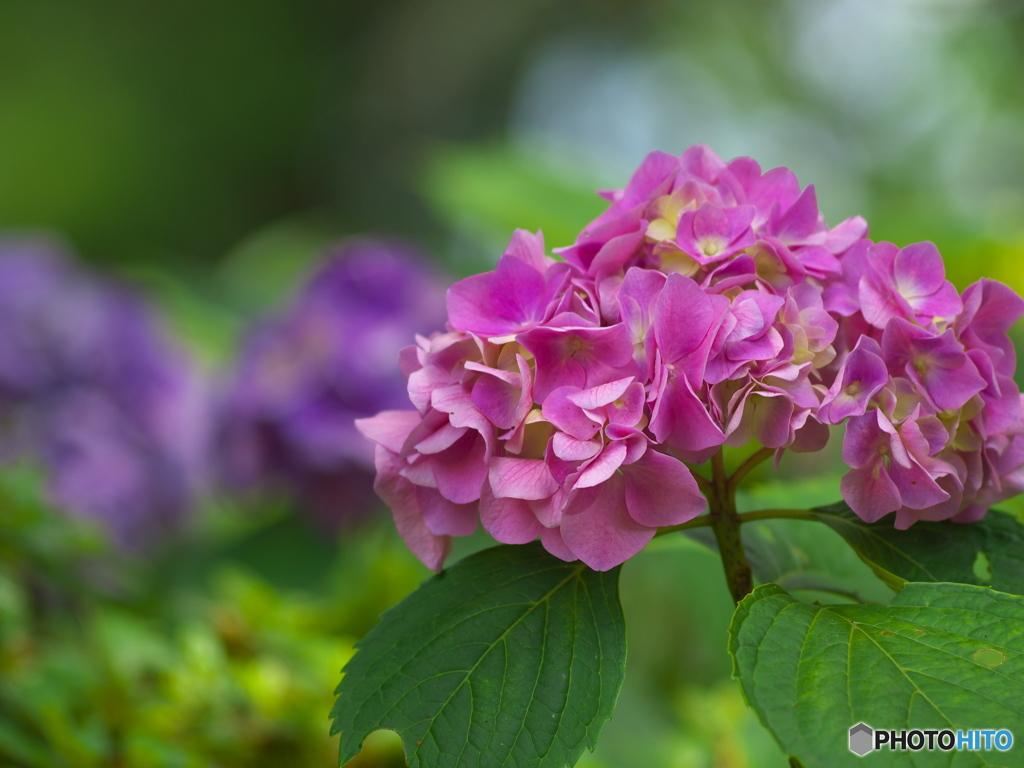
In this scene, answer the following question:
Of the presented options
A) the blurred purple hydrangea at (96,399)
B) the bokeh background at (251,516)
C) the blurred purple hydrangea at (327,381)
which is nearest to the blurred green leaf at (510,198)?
the bokeh background at (251,516)

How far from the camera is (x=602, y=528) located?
0.47 meters

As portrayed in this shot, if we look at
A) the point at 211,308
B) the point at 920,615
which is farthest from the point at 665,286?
the point at 211,308

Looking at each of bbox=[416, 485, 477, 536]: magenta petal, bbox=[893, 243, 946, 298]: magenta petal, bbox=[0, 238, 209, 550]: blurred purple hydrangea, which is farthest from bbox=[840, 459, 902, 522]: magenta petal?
bbox=[0, 238, 209, 550]: blurred purple hydrangea

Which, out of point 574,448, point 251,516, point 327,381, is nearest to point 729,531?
point 574,448

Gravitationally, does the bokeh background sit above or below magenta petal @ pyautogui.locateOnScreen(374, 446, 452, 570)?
below

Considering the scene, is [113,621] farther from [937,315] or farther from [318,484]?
[937,315]

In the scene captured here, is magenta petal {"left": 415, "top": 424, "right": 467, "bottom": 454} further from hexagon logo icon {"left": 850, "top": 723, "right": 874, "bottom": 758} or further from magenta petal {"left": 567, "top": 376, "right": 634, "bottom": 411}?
hexagon logo icon {"left": 850, "top": 723, "right": 874, "bottom": 758}

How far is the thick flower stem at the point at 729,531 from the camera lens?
531 mm

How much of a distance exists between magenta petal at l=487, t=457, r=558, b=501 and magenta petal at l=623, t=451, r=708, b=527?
42 millimetres

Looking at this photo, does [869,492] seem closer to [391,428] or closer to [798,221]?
[798,221]

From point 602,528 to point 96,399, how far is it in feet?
4.63

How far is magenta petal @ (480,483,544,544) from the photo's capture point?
48 centimetres

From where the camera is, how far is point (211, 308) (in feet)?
8.75

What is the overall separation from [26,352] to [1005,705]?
5.15 ft
